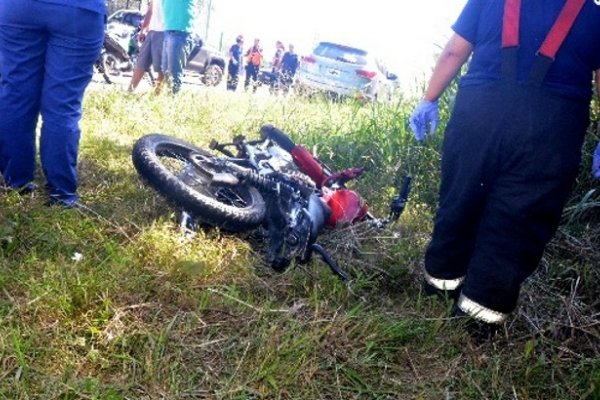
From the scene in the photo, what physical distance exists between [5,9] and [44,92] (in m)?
0.39

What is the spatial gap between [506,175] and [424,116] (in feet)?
2.11

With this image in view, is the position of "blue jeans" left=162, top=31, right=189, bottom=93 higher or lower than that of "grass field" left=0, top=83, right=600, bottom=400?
lower

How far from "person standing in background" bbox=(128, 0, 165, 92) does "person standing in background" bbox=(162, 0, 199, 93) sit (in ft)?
0.33

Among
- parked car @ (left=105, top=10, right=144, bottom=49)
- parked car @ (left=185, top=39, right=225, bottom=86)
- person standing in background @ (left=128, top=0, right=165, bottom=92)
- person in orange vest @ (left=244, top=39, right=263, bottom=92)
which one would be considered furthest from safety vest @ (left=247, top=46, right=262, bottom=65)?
person standing in background @ (left=128, top=0, right=165, bottom=92)

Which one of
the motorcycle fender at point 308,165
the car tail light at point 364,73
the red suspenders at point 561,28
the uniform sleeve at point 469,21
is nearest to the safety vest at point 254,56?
the car tail light at point 364,73

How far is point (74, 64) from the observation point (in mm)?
2779

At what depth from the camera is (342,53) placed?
12.9m

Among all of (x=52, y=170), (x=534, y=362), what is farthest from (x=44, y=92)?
(x=534, y=362)

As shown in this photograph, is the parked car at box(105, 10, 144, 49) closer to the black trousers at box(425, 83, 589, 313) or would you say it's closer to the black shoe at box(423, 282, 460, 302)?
the black shoe at box(423, 282, 460, 302)

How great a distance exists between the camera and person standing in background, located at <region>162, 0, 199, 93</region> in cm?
582

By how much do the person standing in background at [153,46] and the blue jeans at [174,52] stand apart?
93 millimetres

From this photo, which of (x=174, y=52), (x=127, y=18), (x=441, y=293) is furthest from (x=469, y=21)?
(x=127, y=18)

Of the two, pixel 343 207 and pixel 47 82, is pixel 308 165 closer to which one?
pixel 343 207

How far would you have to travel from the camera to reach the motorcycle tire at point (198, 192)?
268 centimetres
